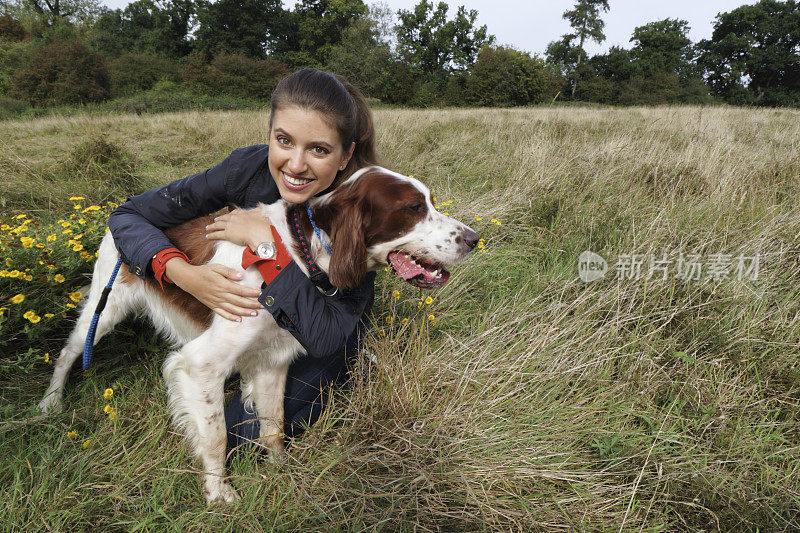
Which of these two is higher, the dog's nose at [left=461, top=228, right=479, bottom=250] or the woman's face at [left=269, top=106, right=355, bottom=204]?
the woman's face at [left=269, top=106, right=355, bottom=204]

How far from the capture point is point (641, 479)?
1513 millimetres

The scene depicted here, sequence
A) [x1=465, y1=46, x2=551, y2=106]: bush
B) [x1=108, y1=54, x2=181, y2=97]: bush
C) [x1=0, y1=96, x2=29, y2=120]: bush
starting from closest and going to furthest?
1. [x1=0, y1=96, x2=29, y2=120]: bush
2. [x1=108, y1=54, x2=181, y2=97]: bush
3. [x1=465, y1=46, x2=551, y2=106]: bush

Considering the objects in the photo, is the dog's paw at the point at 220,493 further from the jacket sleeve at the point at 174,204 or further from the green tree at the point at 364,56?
the green tree at the point at 364,56

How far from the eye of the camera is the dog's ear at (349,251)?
1.50 metres

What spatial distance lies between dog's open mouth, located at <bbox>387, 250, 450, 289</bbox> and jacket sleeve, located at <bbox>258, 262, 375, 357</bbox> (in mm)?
285

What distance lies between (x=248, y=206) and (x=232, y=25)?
132 feet

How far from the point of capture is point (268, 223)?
1581 mm

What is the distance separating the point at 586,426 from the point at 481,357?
1.64ft

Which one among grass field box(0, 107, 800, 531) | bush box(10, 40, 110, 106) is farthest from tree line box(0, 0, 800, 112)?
grass field box(0, 107, 800, 531)

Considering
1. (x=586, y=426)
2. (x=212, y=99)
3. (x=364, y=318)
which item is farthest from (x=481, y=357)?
(x=212, y=99)

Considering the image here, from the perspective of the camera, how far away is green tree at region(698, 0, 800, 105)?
3531 cm

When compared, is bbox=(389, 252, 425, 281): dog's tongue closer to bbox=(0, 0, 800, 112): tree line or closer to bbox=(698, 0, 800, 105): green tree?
bbox=(0, 0, 800, 112): tree line

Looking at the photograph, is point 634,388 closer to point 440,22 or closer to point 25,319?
point 25,319

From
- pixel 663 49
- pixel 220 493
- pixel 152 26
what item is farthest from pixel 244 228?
pixel 663 49
